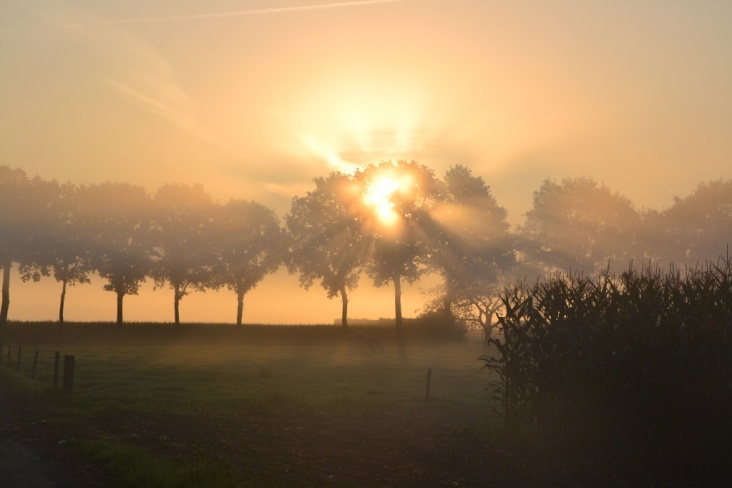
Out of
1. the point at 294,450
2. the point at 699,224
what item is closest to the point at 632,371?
the point at 294,450

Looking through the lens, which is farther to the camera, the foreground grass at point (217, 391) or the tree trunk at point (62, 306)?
the tree trunk at point (62, 306)

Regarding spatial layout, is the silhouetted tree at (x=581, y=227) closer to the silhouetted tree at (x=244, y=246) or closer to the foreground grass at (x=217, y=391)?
the silhouetted tree at (x=244, y=246)

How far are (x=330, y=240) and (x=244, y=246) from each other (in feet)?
43.0

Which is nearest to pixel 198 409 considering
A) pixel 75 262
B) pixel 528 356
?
pixel 528 356

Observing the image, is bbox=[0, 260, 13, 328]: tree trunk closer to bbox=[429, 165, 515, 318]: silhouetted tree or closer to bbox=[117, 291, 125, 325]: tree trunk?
bbox=[117, 291, 125, 325]: tree trunk

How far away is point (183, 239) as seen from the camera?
9219cm

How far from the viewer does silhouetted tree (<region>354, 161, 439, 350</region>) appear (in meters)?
82.4

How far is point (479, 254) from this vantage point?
89.2 m

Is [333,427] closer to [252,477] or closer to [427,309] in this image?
[252,477]

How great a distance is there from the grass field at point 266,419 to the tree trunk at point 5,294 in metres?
26.3

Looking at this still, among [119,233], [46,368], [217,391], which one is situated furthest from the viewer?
[119,233]

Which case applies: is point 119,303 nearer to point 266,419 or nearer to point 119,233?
point 119,233

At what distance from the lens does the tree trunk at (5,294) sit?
76.0 metres

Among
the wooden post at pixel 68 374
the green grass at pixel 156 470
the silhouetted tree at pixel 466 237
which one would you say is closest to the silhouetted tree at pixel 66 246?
the silhouetted tree at pixel 466 237
